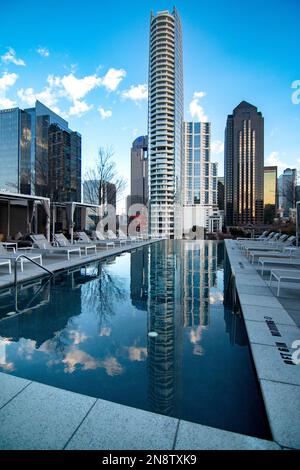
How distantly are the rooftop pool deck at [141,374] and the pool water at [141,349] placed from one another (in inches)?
0.5

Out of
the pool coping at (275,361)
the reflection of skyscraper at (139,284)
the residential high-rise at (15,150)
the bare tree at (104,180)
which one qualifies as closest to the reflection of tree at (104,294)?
the reflection of skyscraper at (139,284)

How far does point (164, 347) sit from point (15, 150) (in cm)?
4588

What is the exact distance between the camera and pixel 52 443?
5.58 ft

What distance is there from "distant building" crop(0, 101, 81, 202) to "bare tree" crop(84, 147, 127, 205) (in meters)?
3.08

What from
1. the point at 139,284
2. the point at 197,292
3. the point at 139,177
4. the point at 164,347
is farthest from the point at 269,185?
the point at 164,347

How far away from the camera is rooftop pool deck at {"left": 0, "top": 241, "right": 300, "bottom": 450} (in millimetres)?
1795

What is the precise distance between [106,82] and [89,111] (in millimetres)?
2976

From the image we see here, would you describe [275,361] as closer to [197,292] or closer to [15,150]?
[197,292]

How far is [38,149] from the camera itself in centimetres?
3312

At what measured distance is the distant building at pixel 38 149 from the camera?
2870 centimetres

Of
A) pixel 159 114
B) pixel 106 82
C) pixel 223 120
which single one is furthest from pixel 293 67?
pixel 223 120

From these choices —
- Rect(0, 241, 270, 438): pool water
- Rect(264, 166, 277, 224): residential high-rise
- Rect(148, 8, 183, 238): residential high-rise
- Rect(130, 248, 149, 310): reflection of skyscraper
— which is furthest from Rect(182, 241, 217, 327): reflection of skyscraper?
Rect(264, 166, 277, 224): residential high-rise

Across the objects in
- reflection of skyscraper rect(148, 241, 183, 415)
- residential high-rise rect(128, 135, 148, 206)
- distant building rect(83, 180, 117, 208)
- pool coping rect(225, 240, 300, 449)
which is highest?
residential high-rise rect(128, 135, 148, 206)

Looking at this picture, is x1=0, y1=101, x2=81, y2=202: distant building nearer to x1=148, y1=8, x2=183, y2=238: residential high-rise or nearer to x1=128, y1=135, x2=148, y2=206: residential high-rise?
x1=128, y1=135, x2=148, y2=206: residential high-rise
